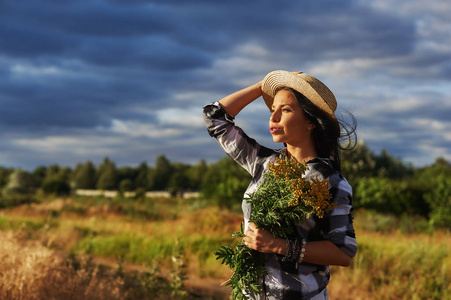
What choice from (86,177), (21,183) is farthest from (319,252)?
(86,177)

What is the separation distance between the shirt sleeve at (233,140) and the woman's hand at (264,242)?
642 mm

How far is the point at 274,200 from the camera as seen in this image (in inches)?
99.3

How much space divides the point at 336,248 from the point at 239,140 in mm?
982

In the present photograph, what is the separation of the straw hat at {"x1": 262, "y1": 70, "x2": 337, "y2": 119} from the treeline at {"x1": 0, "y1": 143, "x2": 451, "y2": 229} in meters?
1.53

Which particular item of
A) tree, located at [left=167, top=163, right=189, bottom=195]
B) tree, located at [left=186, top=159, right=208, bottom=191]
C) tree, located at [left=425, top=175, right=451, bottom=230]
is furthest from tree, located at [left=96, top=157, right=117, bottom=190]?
tree, located at [left=425, top=175, right=451, bottom=230]

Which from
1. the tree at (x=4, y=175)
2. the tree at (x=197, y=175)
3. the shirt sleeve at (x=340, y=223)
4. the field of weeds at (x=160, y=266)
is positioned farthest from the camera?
the tree at (x=197, y=175)

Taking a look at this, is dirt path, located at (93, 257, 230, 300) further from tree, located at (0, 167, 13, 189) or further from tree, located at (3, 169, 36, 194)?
tree, located at (0, 167, 13, 189)

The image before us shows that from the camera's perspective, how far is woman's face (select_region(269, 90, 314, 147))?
9.25ft

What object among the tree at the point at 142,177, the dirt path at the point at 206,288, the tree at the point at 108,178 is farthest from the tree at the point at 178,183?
the dirt path at the point at 206,288

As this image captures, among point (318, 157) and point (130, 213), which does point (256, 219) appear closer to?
point (318, 157)

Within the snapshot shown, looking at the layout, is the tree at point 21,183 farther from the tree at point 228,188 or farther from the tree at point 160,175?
the tree at point 228,188

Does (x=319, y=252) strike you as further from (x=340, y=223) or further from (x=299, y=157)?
(x=299, y=157)

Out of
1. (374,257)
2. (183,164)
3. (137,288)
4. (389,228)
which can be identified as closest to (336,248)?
(137,288)

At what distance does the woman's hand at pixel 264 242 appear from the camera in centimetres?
247
